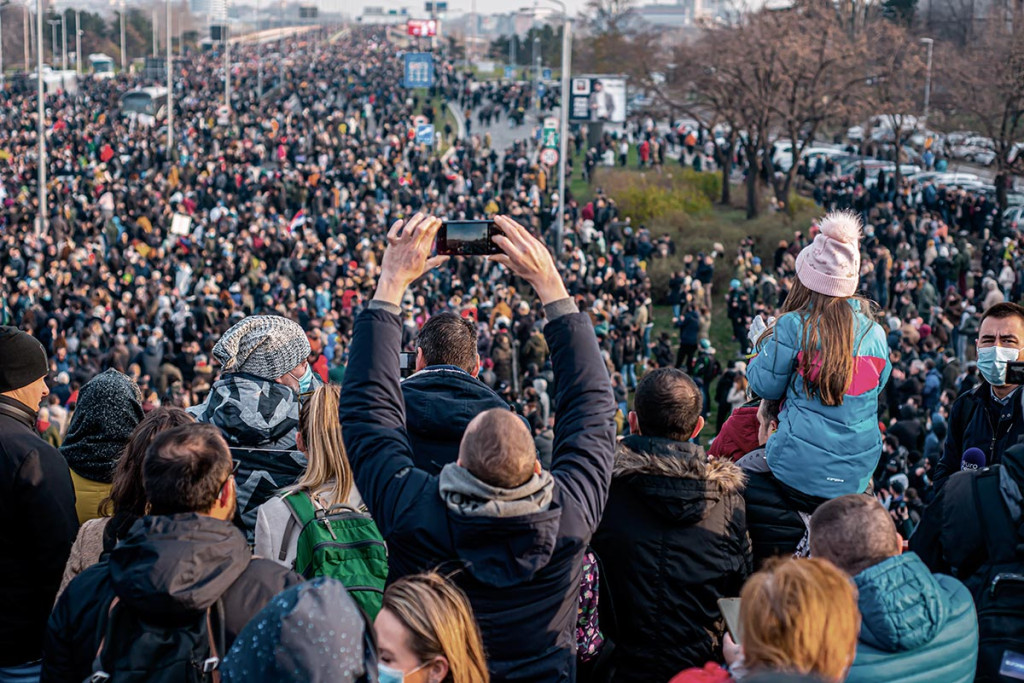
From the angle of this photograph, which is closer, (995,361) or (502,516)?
(502,516)

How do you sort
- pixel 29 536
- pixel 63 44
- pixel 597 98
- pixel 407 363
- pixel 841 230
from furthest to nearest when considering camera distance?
1. pixel 63 44
2. pixel 597 98
3. pixel 407 363
4. pixel 841 230
5. pixel 29 536

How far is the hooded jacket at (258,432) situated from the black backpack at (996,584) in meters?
2.21

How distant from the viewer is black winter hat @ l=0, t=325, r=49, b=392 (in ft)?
13.7

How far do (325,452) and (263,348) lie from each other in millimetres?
987

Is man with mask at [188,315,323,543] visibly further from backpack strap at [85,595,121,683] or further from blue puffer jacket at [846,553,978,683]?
blue puffer jacket at [846,553,978,683]

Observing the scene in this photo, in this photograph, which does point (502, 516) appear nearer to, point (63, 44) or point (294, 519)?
point (294, 519)

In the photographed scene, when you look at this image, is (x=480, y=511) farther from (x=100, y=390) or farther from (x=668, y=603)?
(x=100, y=390)

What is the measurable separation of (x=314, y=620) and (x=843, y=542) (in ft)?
4.37

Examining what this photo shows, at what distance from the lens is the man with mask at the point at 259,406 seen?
4.09 meters

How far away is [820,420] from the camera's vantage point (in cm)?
404

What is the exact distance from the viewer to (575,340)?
338 centimetres

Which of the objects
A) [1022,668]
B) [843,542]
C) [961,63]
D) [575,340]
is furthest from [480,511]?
[961,63]

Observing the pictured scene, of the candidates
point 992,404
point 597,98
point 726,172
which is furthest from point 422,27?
point 992,404

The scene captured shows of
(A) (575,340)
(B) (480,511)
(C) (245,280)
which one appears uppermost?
(A) (575,340)
